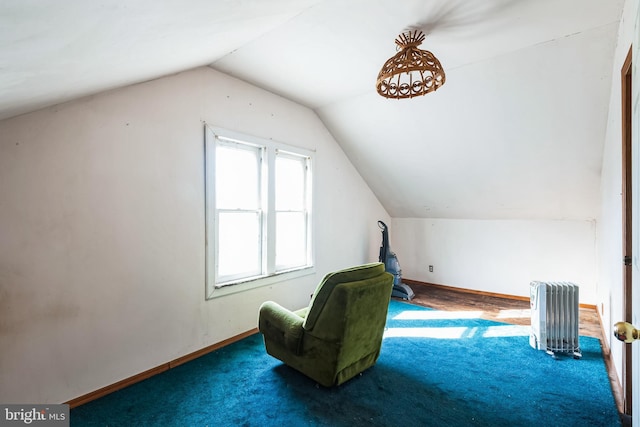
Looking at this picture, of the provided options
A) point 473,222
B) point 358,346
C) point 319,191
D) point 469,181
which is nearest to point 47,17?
point 358,346

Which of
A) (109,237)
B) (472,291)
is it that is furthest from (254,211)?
(472,291)

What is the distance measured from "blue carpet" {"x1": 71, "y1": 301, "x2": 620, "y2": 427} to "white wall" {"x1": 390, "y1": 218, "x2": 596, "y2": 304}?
4.64ft

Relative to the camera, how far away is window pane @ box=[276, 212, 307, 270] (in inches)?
141

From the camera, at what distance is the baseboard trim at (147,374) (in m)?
2.04

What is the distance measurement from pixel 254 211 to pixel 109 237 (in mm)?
1373

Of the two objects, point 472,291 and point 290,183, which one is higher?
point 290,183

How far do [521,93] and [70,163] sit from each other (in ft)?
12.2

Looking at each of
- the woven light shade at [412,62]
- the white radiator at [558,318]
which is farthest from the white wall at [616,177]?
the woven light shade at [412,62]

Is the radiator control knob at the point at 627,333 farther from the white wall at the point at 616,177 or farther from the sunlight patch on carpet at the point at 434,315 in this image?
the sunlight patch on carpet at the point at 434,315

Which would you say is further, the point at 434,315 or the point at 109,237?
the point at 434,315

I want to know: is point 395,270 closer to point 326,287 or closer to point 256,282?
point 256,282

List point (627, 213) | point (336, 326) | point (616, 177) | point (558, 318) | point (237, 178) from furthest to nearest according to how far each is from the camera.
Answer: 1. point (237, 178)
2. point (558, 318)
3. point (616, 177)
4. point (336, 326)
5. point (627, 213)

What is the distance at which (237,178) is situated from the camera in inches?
123

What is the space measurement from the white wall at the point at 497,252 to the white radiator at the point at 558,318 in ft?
5.35
